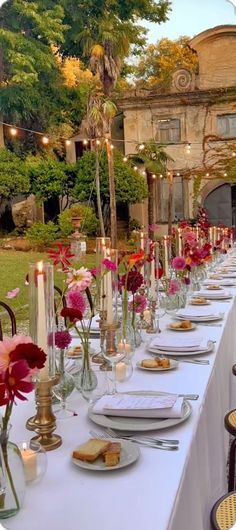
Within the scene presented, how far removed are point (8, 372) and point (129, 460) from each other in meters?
0.33

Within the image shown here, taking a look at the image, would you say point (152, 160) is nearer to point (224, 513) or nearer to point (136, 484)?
point (224, 513)

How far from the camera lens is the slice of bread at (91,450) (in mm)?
1058

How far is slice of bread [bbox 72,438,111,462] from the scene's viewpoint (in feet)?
3.47

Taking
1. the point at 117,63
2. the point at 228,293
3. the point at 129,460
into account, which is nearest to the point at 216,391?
the point at 129,460

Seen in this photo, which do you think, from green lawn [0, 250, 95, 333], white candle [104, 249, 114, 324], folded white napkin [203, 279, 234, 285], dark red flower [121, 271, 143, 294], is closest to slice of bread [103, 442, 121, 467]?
white candle [104, 249, 114, 324]

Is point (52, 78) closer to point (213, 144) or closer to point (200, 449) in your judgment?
point (213, 144)

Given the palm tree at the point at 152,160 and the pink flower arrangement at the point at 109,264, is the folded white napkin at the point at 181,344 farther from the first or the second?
the palm tree at the point at 152,160

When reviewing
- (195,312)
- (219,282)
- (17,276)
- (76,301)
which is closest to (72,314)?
(76,301)

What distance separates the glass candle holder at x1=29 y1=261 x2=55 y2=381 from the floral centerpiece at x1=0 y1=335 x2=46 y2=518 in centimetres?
27

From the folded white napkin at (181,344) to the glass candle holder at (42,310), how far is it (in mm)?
786

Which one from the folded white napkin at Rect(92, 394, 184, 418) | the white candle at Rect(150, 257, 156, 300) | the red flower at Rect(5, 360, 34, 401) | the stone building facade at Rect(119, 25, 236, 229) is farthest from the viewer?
the stone building facade at Rect(119, 25, 236, 229)

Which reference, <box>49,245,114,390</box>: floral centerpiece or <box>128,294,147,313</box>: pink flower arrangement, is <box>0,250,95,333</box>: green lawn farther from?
<box>49,245,114,390</box>: floral centerpiece

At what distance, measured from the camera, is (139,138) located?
53.5ft

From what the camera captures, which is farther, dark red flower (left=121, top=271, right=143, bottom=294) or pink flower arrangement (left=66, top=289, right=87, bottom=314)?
dark red flower (left=121, top=271, right=143, bottom=294)
